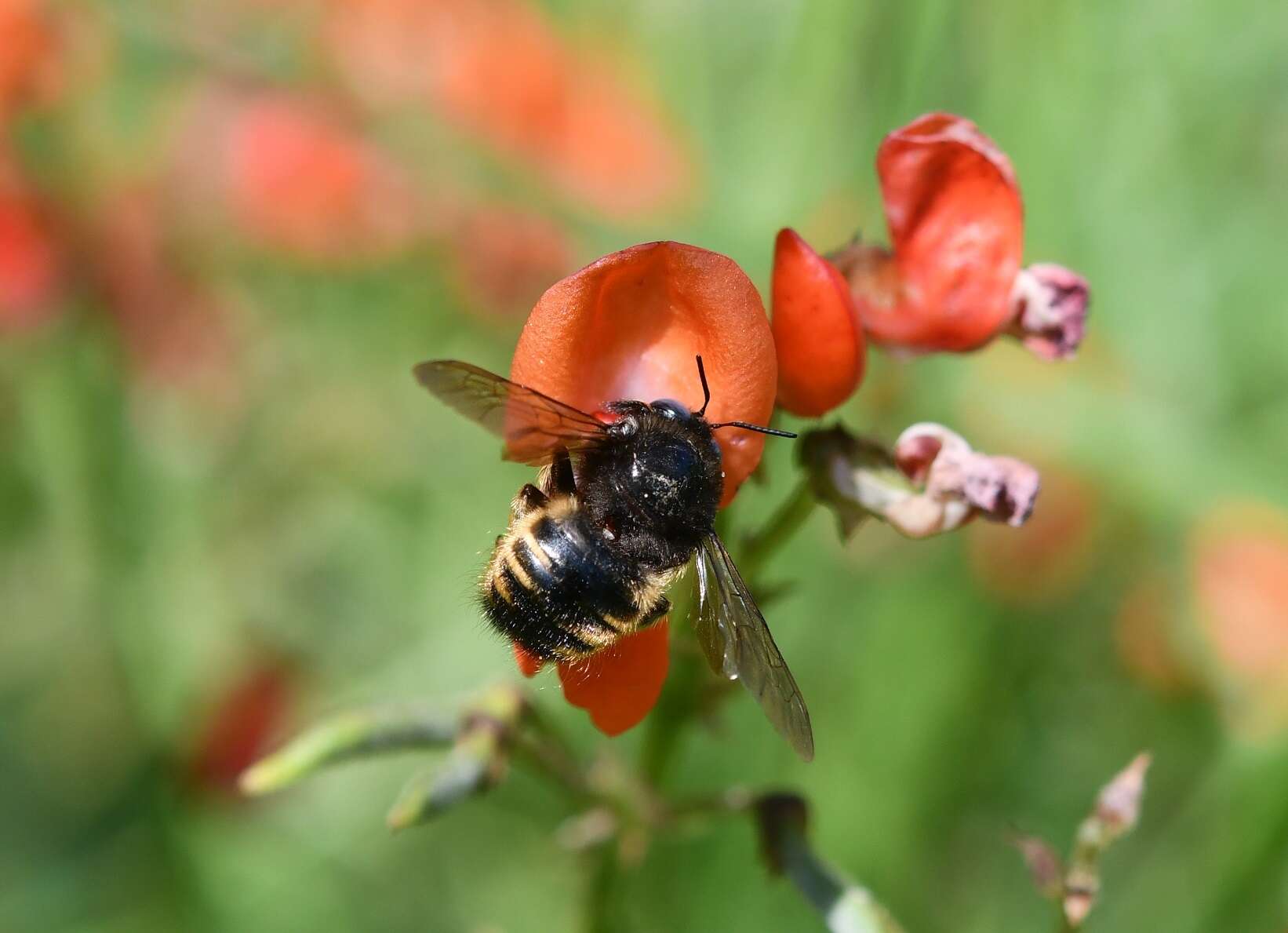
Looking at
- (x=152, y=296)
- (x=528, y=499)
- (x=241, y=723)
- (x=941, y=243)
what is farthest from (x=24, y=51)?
(x=941, y=243)

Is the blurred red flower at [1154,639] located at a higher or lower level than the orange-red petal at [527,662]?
lower

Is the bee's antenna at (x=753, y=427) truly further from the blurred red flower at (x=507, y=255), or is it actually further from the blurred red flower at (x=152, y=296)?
the blurred red flower at (x=152, y=296)

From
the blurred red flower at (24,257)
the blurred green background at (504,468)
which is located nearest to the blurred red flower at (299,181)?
the blurred green background at (504,468)

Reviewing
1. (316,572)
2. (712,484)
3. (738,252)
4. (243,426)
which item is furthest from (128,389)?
(712,484)

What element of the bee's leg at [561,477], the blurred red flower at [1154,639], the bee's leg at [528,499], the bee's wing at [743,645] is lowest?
the blurred red flower at [1154,639]

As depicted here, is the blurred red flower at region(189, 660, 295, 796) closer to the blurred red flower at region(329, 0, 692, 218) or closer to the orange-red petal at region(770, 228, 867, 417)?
the blurred red flower at region(329, 0, 692, 218)

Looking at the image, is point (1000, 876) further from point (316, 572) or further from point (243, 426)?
point (243, 426)

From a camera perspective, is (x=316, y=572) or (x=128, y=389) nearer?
(x=128, y=389)
